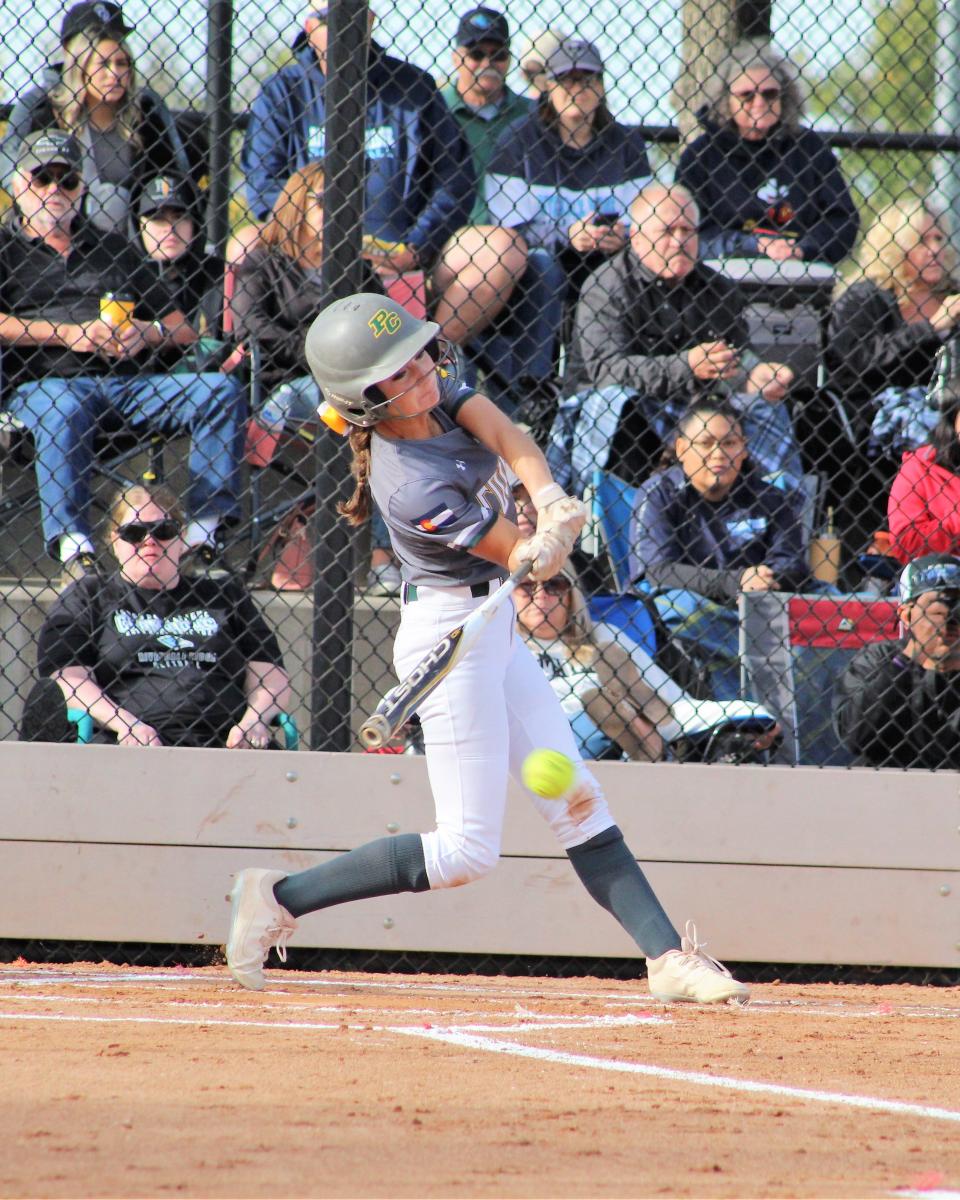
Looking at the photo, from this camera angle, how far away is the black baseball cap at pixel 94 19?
543 cm

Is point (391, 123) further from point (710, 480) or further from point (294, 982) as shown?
point (294, 982)

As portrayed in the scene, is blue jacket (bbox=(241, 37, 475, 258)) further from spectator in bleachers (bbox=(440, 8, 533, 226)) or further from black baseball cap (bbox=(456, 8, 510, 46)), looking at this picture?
black baseball cap (bbox=(456, 8, 510, 46))

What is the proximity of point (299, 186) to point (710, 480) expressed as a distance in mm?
1886

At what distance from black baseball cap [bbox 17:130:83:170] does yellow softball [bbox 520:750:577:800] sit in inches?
126

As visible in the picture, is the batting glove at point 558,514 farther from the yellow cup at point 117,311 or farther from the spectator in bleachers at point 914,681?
the yellow cup at point 117,311

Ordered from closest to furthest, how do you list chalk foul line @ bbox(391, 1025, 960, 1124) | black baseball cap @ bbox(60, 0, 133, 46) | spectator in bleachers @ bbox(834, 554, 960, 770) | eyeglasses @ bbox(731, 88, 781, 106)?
1. chalk foul line @ bbox(391, 1025, 960, 1124)
2. spectator in bleachers @ bbox(834, 554, 960, 770)
3. black baseball cap @ bbox(60, 0, 133, 46)
4. eyeglasses @ bbox(731, 88, 781, 106)

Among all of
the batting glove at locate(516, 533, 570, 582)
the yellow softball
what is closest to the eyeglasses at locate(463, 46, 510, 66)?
the batting glove at locate(516, 533, 570, 582)

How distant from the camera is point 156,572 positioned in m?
5.20

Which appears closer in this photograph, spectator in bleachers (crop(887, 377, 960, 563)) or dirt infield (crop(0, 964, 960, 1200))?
dirt infield (crop(0, 964, 960, 1200))

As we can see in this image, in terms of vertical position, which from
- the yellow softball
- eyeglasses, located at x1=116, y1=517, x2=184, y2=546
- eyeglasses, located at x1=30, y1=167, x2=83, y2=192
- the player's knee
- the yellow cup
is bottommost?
the player's knee

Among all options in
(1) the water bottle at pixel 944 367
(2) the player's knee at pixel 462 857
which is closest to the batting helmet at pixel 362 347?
(2) the player's knee at pixel 462 857

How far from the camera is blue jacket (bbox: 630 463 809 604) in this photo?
18.5 ft

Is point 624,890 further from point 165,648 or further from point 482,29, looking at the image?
point 482,29

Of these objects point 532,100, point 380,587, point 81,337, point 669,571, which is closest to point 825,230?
point 532,100
